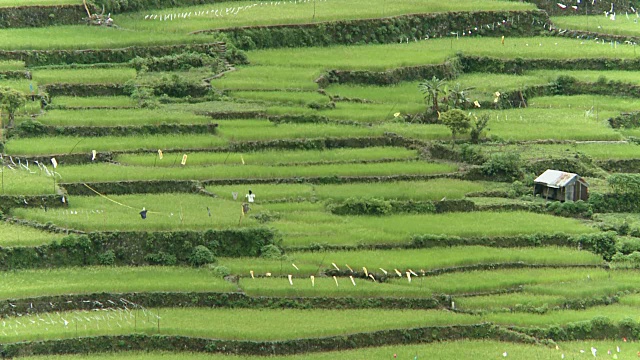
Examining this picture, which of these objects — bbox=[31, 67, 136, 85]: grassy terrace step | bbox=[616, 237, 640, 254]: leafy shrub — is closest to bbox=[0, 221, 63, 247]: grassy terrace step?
bbox=[31, 67, 136, 85]: grassy terrace step

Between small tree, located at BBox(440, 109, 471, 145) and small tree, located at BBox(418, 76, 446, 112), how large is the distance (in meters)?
1.90

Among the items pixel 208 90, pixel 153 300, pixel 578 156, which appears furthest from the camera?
pixel 208 90

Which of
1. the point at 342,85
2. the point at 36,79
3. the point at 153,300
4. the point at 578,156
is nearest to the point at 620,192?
the point at 578,156

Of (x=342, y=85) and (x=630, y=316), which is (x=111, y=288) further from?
(x=342, y=85)

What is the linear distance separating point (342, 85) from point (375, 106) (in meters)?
2.10

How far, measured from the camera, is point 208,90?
145 ft

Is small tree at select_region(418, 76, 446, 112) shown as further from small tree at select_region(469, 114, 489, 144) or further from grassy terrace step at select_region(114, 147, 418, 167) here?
grassy terrace step at select_region(114, 147, 418, 167)

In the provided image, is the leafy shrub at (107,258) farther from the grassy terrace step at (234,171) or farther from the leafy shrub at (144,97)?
Answer: the leafy shrub at (144,97)

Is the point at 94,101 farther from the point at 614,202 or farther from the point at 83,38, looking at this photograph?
the point at 614,202

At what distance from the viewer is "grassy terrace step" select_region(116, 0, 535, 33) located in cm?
4862

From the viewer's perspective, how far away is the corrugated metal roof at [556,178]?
128 ft

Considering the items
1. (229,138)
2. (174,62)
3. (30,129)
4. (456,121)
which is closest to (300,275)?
(229,138)

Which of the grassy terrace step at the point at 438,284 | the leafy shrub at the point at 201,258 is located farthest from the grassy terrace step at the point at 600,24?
the leafy shrub at the point at 201,258

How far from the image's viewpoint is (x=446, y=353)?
31.5 metres
